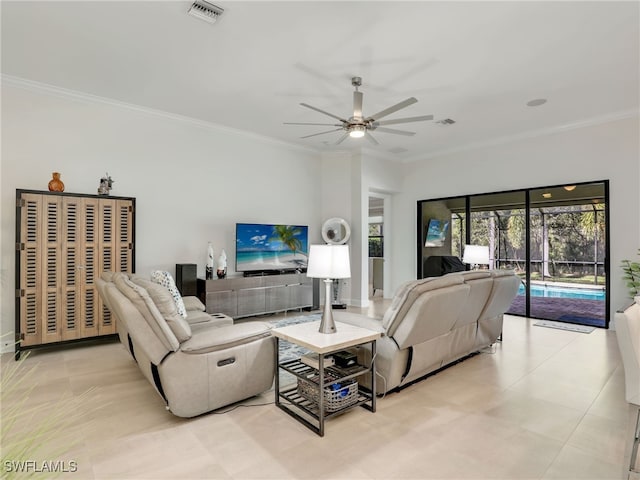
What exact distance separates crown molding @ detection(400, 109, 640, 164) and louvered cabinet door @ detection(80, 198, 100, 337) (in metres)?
5.86

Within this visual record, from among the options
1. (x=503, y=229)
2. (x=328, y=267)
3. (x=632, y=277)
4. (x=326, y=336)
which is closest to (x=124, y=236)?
(x=328, y=267)

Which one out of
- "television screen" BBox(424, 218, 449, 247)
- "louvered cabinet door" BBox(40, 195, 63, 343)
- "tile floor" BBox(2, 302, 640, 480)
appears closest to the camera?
"tile floor" BBox(2, 302, 640, 480)

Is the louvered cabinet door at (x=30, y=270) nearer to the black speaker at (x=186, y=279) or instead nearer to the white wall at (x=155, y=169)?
the white wall at (x=155, y=169)

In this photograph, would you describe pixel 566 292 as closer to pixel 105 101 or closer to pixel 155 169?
pixel 155 169

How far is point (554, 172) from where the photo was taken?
580cm

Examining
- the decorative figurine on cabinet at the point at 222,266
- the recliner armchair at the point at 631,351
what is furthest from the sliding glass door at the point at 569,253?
the decorative figurine on cabinet at the point at 222,266

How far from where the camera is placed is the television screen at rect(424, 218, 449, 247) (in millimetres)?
7430

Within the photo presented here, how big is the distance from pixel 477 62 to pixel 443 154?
3.58 meters

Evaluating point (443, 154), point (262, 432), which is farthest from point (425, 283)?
point (443, 154)

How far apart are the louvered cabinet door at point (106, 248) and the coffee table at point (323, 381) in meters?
2.57

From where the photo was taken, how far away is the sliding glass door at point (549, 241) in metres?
5.53

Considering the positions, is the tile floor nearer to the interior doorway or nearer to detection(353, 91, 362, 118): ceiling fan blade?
detection(353, 91, 362, 118): ceiling fan blade

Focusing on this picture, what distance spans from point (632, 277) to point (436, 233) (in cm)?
325

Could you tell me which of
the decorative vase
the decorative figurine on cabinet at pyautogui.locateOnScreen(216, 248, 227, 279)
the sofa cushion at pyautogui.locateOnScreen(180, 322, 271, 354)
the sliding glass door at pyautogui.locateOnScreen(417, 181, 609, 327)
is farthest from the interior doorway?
the decorative vase
